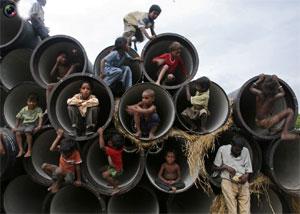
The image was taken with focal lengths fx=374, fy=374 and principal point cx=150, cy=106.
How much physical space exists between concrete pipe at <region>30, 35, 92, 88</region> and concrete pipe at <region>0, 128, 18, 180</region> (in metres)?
1.03

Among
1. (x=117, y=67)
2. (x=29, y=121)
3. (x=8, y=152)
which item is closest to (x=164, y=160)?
(x=117, y=67)

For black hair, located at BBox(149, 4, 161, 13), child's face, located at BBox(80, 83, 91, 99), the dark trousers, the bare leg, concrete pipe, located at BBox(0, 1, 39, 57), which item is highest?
black hair, located at BBox(149, 4, 161, 13)

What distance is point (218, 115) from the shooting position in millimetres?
6199

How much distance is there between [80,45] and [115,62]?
2.34 ft

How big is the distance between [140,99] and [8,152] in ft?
7.26

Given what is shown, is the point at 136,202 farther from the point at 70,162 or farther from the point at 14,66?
the point at 14,66

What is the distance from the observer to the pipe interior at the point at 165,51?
6.62m

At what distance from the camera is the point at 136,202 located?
6.31 meters

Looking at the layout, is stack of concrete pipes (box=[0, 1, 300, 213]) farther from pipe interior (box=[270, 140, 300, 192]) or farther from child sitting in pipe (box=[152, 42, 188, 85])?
child sitting in pipe (box=[152, 42, 188, 85])

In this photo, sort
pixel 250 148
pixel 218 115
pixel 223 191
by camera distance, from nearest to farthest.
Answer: pixel 223 191
pixel 250 148
pixel 218 115

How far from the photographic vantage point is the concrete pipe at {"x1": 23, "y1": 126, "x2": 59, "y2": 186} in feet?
19.0

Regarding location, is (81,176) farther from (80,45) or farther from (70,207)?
(80,45)

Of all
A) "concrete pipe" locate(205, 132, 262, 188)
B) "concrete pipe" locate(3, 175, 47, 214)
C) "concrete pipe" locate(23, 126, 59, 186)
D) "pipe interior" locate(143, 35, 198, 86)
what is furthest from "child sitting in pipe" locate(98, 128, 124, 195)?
"concrete pipe" locate(3, 175, 47, 214)

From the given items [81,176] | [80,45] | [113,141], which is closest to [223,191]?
[113,141]
